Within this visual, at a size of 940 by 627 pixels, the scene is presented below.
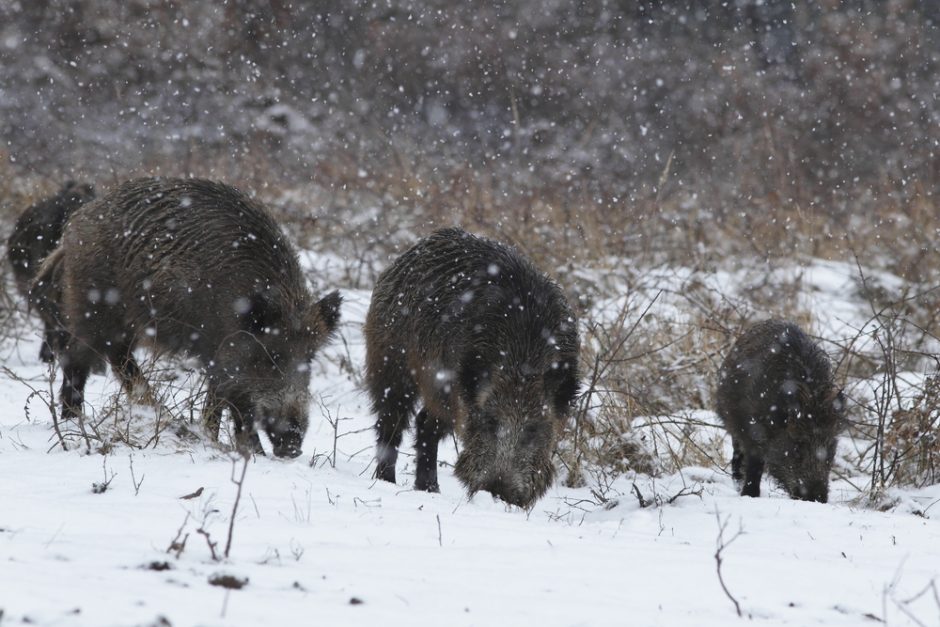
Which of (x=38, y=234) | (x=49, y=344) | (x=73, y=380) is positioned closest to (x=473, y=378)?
(x=73, y=380)

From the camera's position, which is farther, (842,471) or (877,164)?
(877,164)

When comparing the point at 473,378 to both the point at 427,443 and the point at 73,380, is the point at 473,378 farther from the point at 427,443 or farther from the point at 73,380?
the point at 73,380

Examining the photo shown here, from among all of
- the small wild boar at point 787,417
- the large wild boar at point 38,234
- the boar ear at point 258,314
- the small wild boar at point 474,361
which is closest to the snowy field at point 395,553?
the small wild boar at point 474,361

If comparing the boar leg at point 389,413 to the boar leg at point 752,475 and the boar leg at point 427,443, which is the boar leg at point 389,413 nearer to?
the boar leg at point 427,443

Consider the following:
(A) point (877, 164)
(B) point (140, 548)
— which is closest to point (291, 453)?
(B) point (140, 548)

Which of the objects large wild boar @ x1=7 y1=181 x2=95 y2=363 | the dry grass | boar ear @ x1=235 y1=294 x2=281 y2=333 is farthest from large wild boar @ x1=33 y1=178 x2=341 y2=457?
large wild boar @ x1=7 y1=181 x2=95 y2=363

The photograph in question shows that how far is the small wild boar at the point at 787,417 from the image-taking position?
6320 mm

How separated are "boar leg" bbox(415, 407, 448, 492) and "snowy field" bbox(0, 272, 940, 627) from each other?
0.61 metres

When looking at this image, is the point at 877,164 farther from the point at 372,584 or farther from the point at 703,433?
the point at 372,584

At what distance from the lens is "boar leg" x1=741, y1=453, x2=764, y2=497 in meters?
6.39

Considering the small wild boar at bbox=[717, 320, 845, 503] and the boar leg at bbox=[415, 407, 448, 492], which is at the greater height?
the small wild boar at bbox=[717, 320, 845, 503]

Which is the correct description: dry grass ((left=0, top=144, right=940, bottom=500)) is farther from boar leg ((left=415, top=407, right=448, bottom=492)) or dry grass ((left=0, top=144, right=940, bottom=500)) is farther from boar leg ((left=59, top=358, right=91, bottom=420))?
boar leg ((left=415, top=407, right=448, bottom=492))

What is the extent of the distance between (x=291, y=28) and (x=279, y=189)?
375 inches

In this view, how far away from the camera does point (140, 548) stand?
10.9 ft
